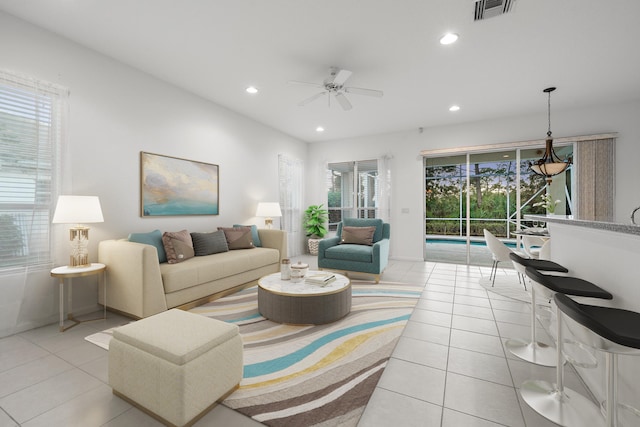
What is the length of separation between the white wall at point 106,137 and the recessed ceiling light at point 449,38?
2.72m

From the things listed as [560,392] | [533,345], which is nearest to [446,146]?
[533,345]

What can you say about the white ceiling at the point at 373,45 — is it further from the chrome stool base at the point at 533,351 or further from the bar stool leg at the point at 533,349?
the chrome stool base at the point at 533,351

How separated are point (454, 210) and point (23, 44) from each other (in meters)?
7.37

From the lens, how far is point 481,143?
5.36 metres

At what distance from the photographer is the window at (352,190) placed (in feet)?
21.5

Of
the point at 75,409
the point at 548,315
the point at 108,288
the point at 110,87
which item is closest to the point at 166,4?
the point at 110,87

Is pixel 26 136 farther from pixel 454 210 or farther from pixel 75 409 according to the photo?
pixel 454 210

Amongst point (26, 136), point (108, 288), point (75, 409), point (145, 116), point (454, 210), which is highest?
point (145, 116)

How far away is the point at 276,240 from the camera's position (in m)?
4.59

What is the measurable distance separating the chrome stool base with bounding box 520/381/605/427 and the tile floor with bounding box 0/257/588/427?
58mm

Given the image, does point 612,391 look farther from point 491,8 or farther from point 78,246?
point 78,246

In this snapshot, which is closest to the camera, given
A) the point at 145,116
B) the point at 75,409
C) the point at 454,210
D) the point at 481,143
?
the point at 75,409

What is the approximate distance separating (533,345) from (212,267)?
320 centimetres

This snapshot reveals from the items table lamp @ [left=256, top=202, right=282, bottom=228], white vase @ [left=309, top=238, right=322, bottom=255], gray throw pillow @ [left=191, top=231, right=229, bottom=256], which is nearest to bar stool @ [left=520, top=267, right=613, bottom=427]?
gray throw pillow @ [left=191, top=231, right=229, bottom=256]
